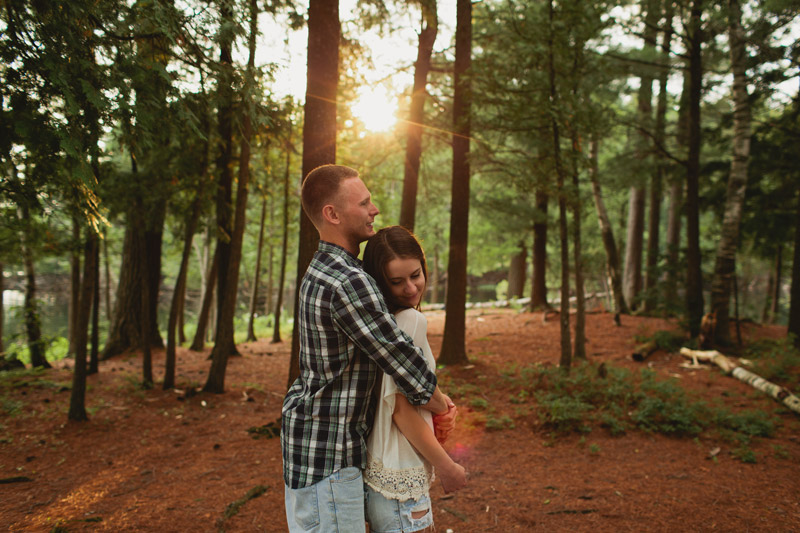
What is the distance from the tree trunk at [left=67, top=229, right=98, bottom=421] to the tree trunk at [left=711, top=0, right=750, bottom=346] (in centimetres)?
1135

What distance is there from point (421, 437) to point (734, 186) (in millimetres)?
11117

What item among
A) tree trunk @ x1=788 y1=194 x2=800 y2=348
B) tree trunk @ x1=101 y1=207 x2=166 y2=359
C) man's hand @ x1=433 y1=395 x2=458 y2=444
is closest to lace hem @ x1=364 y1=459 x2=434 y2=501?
man's hand @ x1=433 y1=395 x2=458 y2=444

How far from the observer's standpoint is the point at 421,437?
5.44 feet

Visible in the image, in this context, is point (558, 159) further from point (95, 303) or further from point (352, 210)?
point (95, 303)

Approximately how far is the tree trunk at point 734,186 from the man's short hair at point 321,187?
416 inches

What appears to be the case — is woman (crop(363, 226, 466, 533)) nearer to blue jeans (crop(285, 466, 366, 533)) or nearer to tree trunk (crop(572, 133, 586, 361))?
blue jeans (crop(285, 466, 366, 533))

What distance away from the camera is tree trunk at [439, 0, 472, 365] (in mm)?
8414

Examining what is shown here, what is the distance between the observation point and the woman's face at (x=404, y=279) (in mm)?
1743

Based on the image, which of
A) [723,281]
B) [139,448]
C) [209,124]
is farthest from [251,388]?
[723,281]

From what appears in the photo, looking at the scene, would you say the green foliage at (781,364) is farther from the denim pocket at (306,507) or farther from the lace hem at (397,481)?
the denim pocket at (306,507)

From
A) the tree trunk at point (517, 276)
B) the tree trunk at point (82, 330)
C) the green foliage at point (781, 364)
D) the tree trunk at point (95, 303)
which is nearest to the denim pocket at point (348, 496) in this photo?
the tree trunk at point (95, 303)

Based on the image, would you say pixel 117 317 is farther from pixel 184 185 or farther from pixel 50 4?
pixel 50 4

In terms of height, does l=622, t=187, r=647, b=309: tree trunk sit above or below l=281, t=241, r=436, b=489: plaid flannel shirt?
above

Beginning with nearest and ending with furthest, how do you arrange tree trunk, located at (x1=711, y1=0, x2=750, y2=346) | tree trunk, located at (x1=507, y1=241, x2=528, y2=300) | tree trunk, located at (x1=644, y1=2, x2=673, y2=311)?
tree trunk, located at (x1=711, y1=0, x2=750, y2=346), tree trunk, located at (x1=644, y1=2, x2=673, y2=311), tree trunk, located at (x1=507, y1=241, x2=528, y2=300)
